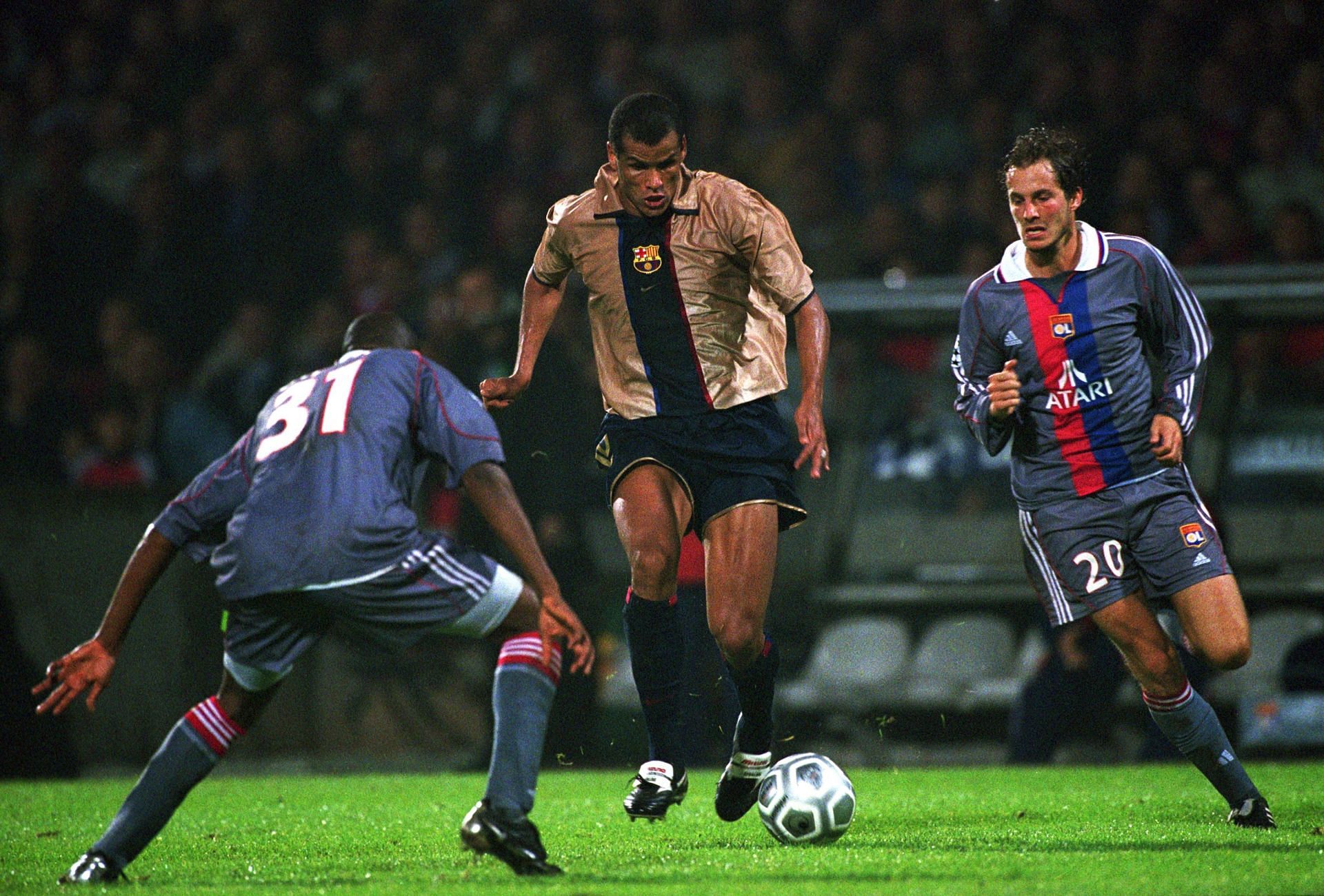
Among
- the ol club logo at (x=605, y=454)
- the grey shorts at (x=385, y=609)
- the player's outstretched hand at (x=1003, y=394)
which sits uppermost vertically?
the player's outstretched hand at (x=1003, y=394)

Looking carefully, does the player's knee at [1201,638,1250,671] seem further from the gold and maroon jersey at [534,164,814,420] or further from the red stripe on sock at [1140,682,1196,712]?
the gold and maroon jersey at [534,164,814,420]

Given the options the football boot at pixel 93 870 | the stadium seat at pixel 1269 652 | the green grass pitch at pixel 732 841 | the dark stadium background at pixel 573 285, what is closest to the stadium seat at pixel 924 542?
the dark stadium background at pixel 573 285

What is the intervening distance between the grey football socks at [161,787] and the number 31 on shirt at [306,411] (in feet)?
2.43

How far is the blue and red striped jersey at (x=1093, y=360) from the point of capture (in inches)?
198

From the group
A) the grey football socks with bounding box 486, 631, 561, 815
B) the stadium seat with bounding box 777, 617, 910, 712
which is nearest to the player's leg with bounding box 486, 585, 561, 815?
the grey football socks with bounding box 486, 631, 561, 815

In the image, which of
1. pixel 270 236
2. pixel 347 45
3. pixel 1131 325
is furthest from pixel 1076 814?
pixel 347 45

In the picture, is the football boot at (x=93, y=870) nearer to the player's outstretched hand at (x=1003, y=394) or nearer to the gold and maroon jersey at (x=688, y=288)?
the gold and maroon jersey at (x=688, y=288)

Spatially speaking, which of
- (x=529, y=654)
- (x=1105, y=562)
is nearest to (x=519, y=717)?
(x=529, y=654)

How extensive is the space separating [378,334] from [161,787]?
4.41ft

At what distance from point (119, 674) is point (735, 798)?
15.9 feet

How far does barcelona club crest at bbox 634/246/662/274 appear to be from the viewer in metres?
5.26

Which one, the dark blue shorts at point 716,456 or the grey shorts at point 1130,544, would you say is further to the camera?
the dark blue shorts at point 716,456

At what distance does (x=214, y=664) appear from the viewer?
8.92 meters

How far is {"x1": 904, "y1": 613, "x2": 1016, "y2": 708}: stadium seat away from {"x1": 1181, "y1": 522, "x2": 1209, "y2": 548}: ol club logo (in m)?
3.73
